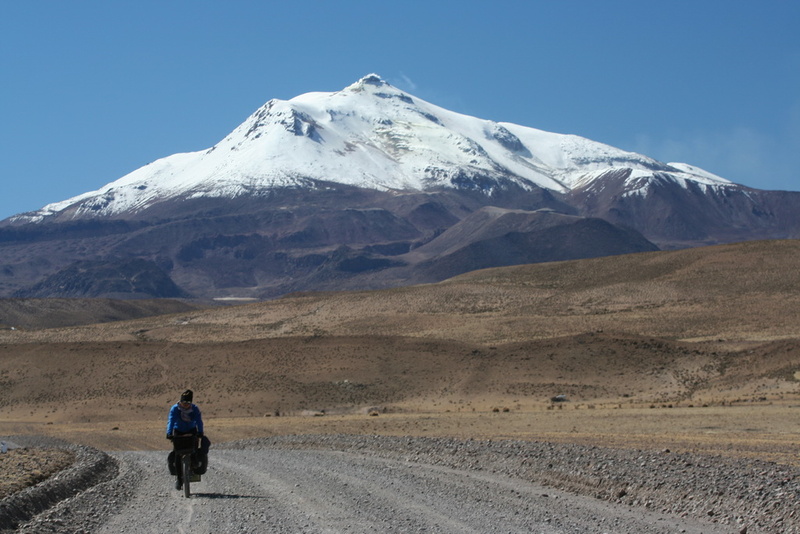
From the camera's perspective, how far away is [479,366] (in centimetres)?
5125

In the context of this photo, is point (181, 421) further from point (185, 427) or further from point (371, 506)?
point (371, 506)

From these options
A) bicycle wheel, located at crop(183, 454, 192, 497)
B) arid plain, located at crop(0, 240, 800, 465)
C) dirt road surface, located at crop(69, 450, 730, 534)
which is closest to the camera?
dirt road surface, located at crop(69, 450, 730, 534)

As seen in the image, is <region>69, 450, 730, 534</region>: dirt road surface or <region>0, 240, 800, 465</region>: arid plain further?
<region>0, 240, 800, 465</region>: arid plain

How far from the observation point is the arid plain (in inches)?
1268

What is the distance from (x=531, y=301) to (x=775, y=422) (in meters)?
53.4

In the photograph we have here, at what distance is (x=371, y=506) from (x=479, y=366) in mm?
37619

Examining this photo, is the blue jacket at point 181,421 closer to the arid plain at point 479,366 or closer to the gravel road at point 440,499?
the gravel road at point 440,499

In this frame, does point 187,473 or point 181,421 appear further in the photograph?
point 181,421

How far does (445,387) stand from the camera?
160 ft

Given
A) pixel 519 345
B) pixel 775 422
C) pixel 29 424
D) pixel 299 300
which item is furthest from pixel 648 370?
pixel 299 300

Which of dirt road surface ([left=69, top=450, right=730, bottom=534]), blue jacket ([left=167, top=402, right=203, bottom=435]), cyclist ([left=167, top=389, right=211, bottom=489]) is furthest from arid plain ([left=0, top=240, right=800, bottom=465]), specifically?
blue jacket ([left=167, top=402, right=203, bottom=435])

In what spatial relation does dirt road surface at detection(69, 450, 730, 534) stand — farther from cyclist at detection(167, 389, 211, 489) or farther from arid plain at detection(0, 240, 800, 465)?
arid plain at detection(0, 240, 800, 465)

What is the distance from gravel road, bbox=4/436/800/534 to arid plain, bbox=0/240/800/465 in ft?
14.9

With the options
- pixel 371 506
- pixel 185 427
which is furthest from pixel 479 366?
pixel 371 506
